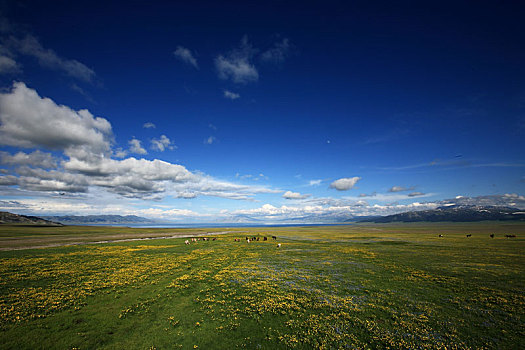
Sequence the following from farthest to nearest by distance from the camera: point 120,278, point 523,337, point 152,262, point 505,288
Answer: point 152,262 → point 120,278 → point 505,288 → point 523,337

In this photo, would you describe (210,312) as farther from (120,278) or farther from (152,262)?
(152,262)

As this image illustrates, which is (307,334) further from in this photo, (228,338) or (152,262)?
(152,262)

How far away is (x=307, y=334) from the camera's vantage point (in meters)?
12.8

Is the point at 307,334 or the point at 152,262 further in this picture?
the point at 152,262

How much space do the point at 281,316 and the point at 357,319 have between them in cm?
553

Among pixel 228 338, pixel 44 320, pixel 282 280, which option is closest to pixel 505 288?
pixel 282 280

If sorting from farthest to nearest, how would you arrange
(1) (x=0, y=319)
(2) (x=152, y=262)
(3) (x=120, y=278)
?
(2) (x=152, y=262) < (3) (x=120, y=278) < (1) (x=0, y=319)

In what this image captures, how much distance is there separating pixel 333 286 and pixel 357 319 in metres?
7.15

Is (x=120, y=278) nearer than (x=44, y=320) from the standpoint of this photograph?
No

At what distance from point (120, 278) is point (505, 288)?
4167 centimetres

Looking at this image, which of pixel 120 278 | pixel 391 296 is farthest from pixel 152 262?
pixel 391 296

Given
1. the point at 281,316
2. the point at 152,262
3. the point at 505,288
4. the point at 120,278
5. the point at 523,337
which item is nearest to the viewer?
the point at 523,337

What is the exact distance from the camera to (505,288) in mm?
20172

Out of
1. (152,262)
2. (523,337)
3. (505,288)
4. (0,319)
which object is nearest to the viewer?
(523,337)
